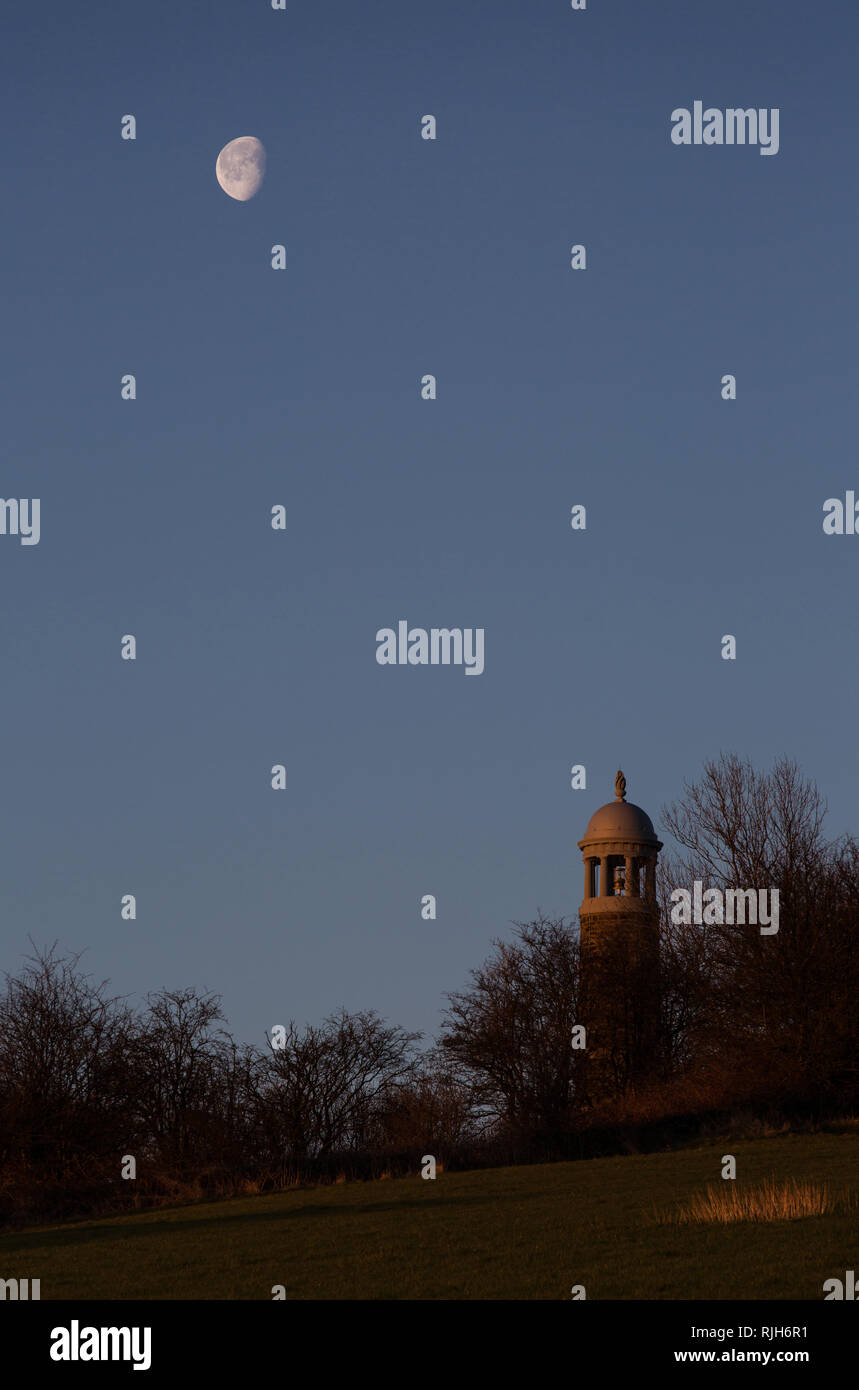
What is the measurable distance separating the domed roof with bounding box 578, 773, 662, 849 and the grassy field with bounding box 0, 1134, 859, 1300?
35817mm

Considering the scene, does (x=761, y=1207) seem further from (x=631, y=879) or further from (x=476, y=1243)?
(x=631, y=879)

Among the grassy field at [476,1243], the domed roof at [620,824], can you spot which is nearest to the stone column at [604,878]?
the domed roof at [620,824]

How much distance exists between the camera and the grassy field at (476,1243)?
55.2ft

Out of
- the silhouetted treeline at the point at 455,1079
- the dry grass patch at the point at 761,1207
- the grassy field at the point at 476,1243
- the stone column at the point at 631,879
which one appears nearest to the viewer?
the grassy field at the point at 476,1243

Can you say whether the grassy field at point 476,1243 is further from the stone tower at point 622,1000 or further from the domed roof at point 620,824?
the domed roof at point 620,824

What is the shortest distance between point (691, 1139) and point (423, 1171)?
7.61 meters

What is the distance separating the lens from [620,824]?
69.0 meters

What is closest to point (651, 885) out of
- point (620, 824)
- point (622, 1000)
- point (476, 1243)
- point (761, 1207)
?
point (622, 1000)

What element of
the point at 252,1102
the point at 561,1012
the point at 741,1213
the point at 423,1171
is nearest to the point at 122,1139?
the point at 252,1102

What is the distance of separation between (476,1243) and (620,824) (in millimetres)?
49157

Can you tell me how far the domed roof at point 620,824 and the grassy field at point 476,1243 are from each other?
3582 centimetres

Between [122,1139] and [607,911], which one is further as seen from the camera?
[607,911]
